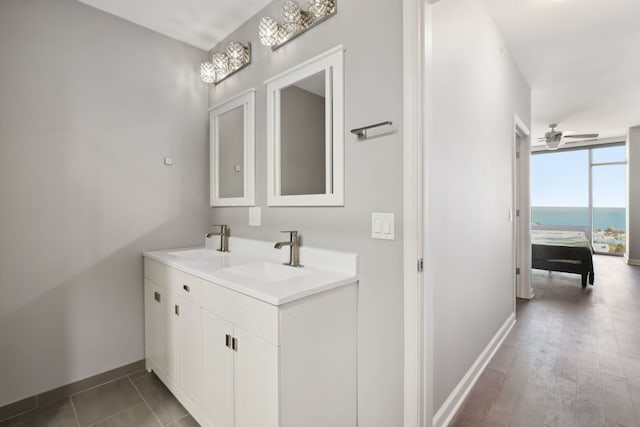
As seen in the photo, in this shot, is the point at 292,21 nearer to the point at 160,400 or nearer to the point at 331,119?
the point at 331,119

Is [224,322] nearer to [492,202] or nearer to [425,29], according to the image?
[425,29]

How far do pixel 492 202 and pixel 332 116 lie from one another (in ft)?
5.17

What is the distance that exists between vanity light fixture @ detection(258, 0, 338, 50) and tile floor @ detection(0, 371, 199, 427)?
2.28 m

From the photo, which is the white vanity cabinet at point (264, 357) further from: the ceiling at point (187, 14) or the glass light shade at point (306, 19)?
the ceiling at point (187, 14)

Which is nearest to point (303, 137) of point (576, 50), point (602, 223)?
point (576, 50)

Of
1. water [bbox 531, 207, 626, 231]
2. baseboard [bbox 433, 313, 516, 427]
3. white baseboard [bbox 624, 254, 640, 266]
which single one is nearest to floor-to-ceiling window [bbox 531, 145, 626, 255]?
water [bbox 531, 207, 626, 231]

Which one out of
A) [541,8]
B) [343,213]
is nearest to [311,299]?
[343,213]

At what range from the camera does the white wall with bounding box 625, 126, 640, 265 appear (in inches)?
230

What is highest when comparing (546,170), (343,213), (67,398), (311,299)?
(546,170)

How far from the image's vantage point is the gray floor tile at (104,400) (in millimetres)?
1699

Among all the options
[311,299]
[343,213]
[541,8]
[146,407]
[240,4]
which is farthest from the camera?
[541,8]

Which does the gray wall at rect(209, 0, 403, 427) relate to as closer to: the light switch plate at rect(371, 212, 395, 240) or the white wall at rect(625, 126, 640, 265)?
the light switch plate at rect(371, 212, 395, 240)

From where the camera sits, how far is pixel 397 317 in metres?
1.31

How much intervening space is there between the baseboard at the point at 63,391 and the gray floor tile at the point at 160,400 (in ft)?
0.45
